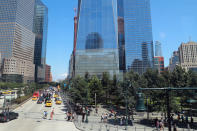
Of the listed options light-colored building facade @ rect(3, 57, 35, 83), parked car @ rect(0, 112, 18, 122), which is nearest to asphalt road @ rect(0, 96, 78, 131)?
parked car @ rect(0, 112, 18, 122)

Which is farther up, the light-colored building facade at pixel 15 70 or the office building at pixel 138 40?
the office building at pixel 138 40

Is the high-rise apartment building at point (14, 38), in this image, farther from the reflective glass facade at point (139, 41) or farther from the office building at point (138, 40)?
the reflective glass facade at point (139, 41)

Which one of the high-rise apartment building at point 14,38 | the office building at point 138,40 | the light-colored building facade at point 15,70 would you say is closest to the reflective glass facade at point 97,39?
the office building at point 138,40

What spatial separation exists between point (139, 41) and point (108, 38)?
40.5 m

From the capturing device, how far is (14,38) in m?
143

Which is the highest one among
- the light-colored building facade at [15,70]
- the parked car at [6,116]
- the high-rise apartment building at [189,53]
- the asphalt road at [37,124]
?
the high-rise apartment building at [189,53]

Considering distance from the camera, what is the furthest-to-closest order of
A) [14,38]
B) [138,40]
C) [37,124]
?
[14,38]
[138,40]
[37,124]

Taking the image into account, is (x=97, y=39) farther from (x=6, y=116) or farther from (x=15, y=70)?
(x=6, y=116)

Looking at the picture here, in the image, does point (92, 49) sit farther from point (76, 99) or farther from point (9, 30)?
point (9, 30)

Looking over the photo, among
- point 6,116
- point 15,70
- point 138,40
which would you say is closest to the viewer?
point 6,116

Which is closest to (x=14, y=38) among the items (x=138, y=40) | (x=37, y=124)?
(x=138, y=40)

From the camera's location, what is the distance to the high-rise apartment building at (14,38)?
139 m

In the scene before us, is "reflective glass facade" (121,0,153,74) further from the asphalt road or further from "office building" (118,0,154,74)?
the asphalt road

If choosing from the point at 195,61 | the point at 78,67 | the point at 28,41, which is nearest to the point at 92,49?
the point at 78,67
